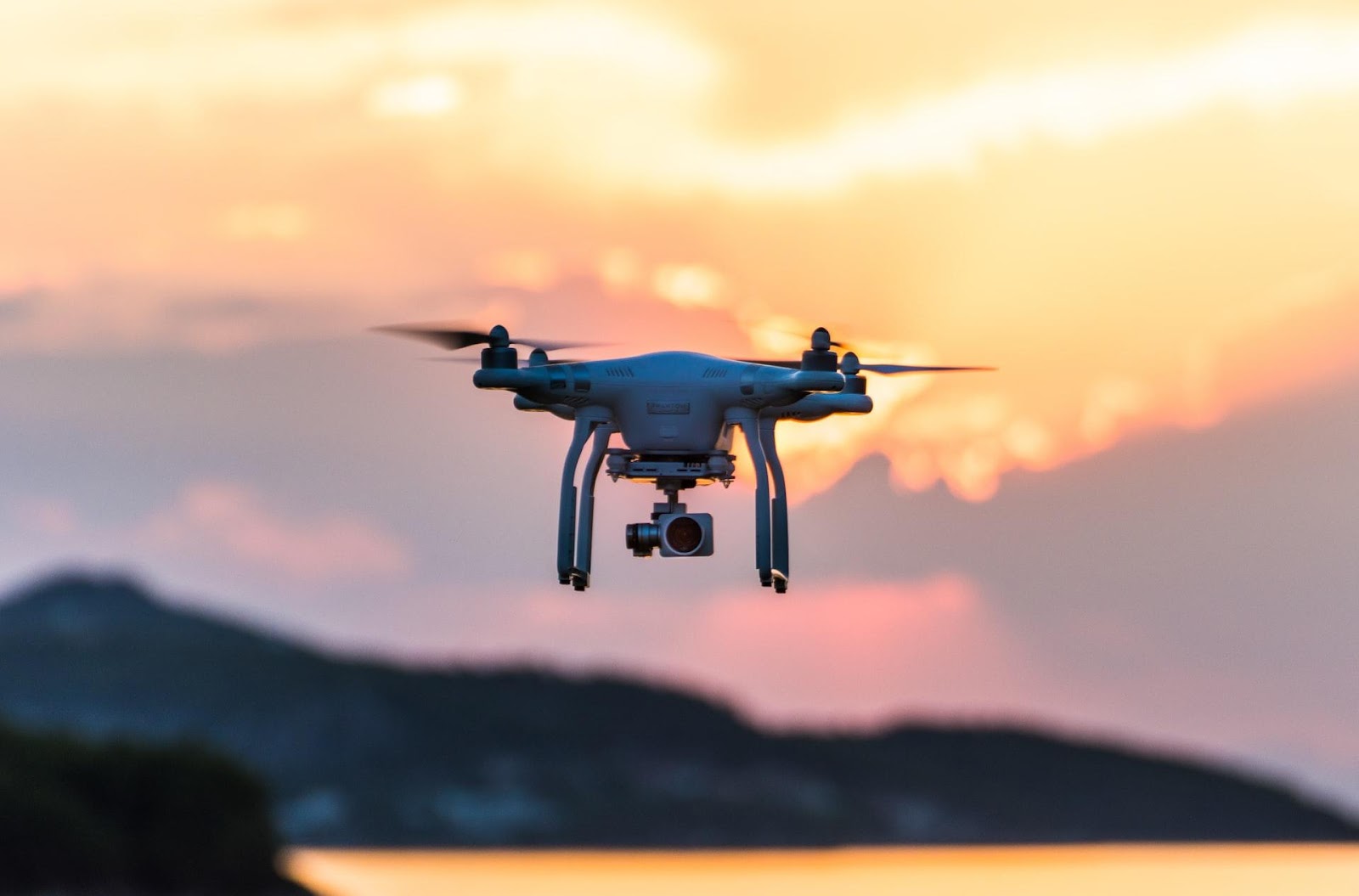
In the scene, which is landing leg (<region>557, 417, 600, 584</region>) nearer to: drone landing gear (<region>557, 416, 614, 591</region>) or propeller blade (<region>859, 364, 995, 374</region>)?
drone landing gear (<region>557, 416, 614, 591</region>)

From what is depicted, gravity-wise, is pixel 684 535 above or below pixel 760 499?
below

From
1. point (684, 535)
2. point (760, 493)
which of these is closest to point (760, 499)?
point (760, 493)

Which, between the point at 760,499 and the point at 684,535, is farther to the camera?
the point at 684,535

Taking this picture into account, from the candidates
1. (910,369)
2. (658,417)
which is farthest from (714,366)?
(910,369)

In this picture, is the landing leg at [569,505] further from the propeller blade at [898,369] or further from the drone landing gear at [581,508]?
the propeller blade at [898,369]

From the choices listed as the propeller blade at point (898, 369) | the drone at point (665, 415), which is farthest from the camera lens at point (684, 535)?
the propeller blade at point (898, 369)

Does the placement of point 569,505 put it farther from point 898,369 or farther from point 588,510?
point 898,369
